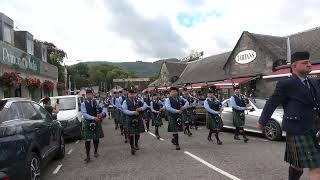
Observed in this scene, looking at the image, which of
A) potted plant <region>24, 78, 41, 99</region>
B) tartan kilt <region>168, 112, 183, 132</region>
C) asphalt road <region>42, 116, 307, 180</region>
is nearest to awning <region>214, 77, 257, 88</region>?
potted plant <region>24, 78, 41, 99</region>

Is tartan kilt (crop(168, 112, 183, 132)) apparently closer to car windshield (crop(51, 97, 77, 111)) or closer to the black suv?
the black suv

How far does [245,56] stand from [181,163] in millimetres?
30815

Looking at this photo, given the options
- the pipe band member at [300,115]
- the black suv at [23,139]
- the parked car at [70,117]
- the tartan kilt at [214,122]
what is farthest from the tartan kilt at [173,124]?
the pipe band member at [300,115]

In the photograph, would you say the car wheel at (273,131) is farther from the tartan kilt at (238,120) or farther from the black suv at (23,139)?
the black suv at (23,139)

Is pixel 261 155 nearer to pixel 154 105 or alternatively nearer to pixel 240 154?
pixel 240 154

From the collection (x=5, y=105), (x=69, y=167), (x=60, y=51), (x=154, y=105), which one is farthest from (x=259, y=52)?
(x=60, y=51)

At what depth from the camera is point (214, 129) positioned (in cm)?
1344

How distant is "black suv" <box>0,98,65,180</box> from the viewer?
20.7 feet

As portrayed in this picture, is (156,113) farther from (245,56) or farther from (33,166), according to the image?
(245,56)

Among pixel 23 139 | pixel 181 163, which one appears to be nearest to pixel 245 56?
pixel 181 163

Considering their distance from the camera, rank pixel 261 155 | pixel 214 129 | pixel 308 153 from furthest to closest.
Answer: pixel 214 129
pixel 261 155
pixel 308 153

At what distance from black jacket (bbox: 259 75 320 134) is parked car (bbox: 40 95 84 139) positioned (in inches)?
442

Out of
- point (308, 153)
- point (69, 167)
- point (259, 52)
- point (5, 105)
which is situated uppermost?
point (259, 52)

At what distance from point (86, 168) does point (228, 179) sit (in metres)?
3.58
